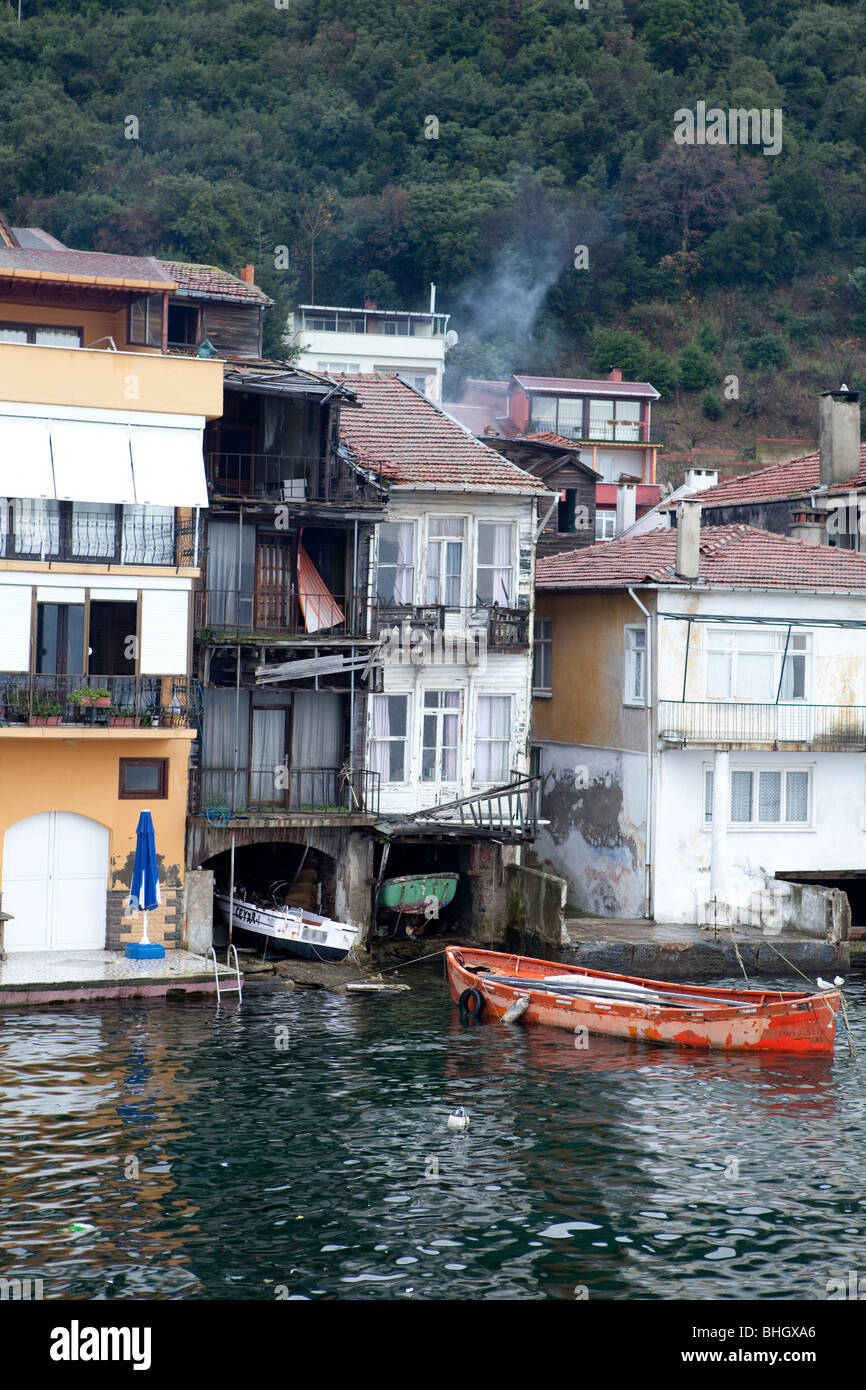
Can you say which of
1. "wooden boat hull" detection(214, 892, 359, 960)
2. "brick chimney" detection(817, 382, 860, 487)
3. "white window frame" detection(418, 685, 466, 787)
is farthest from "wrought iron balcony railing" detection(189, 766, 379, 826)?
"brick chimney" detection(817, 382, 860, 487)

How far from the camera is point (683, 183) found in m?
99.8

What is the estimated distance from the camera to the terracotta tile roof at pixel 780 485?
160 ft

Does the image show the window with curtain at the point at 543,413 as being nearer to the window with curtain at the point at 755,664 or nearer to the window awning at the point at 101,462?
the window with curtain at the point at 755,664

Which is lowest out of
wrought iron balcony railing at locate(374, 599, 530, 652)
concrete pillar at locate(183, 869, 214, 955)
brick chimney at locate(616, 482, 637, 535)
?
concrete pillar at locate(183, 869, 214, 955)

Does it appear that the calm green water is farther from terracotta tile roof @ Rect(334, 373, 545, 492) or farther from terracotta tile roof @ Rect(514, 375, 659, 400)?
terracotta tile roof @ Rect(514, 375, 659, 400)

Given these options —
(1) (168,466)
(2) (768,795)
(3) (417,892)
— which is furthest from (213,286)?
(2) (768,795)

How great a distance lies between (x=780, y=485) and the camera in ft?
171

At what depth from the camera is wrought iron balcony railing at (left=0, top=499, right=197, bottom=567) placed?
33.0 meters

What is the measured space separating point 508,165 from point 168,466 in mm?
73027

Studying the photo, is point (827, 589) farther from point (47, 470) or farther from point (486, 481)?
point (47, 470)

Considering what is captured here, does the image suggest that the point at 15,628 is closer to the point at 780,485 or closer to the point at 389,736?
the point at 389,736

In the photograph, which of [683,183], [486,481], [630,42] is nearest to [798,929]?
[486,481]

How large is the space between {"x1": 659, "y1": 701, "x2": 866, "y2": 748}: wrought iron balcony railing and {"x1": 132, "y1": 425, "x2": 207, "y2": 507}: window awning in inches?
503

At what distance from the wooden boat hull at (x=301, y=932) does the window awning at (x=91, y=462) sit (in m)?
10.3
